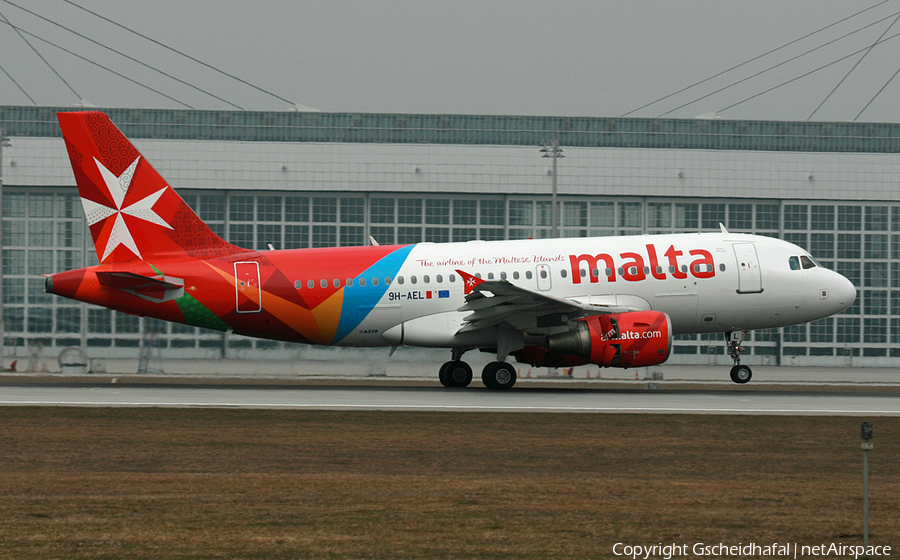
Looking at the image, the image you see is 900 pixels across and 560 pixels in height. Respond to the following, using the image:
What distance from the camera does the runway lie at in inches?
888

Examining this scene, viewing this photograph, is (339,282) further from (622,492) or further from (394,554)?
(394,554)

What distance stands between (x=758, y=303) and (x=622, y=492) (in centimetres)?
1867

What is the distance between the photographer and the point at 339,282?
92.4ft

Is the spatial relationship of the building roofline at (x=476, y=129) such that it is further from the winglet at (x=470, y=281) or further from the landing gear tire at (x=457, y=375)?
the winglet at (x=470, y=281)

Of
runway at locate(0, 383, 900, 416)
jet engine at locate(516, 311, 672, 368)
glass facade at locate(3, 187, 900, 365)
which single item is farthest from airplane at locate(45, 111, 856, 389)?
glass facade at locate(3, 187, 900, 365)

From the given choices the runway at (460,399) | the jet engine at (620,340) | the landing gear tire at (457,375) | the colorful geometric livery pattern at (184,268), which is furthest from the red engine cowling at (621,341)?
the colorful geometric livery pattern at (184,268)

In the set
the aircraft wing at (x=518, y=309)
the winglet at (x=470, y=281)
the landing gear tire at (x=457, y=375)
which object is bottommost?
the landing gear tire at (x=457, y=375)

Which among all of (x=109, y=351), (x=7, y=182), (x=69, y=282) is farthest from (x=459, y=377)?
(x=7, y=182)

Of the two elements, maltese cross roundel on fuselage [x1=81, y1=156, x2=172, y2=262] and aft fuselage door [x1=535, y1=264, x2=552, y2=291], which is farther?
aft fuselage door [x1=535, y1=264, x2=552, y2=291]

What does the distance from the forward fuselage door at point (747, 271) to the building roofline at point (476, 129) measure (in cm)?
2236

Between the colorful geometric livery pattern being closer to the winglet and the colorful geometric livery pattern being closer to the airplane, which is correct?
the airplane

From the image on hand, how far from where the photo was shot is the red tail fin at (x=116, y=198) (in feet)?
91.2

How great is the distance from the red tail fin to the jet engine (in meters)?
11.9

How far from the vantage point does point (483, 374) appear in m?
28.3
